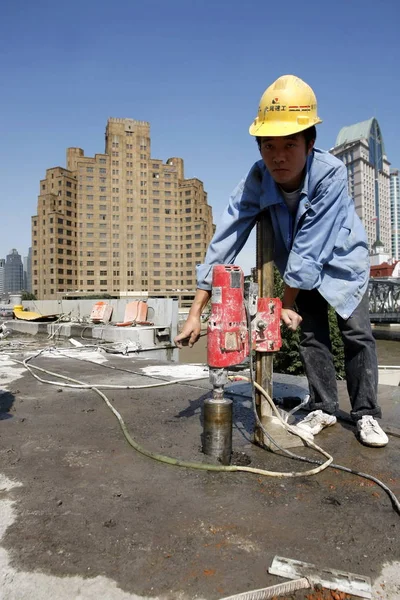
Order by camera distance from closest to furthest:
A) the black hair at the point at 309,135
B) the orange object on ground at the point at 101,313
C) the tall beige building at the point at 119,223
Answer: the black hair at the point at 309,135
the orange object on ground at the point at 101,313
the tall beige building at the point at 119,223

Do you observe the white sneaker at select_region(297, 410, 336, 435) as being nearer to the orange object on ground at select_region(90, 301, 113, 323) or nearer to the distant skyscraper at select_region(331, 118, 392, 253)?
the orange object on ground at select_region(90, 301, 113, 323)

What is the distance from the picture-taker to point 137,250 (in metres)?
96.8

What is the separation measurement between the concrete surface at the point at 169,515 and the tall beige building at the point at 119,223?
293ft

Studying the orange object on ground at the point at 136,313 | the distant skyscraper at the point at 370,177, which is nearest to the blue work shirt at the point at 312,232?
the orange object on ground at the point at 136,313

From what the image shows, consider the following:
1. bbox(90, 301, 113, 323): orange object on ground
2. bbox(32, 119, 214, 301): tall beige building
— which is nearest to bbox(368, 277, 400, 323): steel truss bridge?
bbox(90, 301, 113, 323): orange object on ground

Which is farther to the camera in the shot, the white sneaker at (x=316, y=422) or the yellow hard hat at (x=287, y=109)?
the white sneaker at (x=316, y=422)

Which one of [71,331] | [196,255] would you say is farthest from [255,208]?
[196,255]

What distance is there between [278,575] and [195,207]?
102590 millimetres

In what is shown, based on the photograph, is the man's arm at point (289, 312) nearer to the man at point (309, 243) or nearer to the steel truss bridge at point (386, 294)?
the man at point (309, 243)

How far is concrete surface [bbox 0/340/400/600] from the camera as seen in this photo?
1.17 m

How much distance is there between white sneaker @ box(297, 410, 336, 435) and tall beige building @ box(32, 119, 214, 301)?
3527 inches

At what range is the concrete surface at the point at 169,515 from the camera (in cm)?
117

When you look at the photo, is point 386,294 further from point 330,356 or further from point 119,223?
point 119,223

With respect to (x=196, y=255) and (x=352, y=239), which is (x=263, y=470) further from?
(x=196, y=255)
